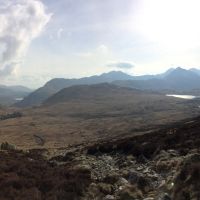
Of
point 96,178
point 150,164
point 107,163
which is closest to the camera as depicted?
point 96,178

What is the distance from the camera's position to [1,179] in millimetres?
26609

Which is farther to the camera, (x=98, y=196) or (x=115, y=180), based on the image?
(x=115, y=180)

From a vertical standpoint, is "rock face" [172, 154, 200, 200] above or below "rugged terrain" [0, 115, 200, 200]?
above

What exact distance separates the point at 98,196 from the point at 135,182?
125 inches

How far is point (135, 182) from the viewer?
2547cm

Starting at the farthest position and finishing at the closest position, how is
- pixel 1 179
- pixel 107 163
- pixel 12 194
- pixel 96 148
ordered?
pixel 96 148 → pixel 107 163 → pixel 1 179 → pixel 12 194

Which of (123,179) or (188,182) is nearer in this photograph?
(188,182)

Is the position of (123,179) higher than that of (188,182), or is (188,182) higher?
(188,182)

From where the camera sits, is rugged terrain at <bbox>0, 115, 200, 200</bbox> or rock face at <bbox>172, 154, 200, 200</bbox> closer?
rock face at <bbox>172, 154, 200, 200</bbox>

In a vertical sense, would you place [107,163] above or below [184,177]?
below

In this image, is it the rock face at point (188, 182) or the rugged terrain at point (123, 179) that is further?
the rugged terrain at point (123, 179)

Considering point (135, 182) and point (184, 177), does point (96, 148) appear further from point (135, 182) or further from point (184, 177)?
point (184, 177)

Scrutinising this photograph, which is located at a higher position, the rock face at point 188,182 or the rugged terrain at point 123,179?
the rock face at point 188,182

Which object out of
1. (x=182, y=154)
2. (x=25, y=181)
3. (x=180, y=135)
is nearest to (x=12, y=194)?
(x=25, y=181)
